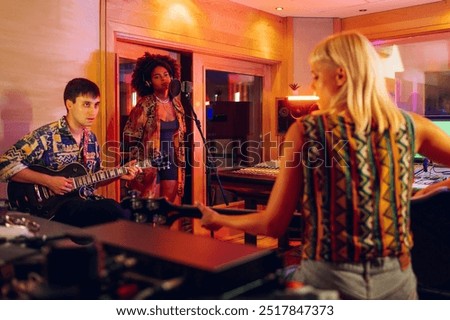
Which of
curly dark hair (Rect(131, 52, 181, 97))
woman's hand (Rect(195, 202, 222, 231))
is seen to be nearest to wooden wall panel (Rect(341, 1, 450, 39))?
curly dark hair (Rect(131, 52, 181, 97))

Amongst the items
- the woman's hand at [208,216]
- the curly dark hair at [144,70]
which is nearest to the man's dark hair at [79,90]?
the curly dark hair at [144,70]

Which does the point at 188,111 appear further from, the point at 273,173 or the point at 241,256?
the point at 241,256

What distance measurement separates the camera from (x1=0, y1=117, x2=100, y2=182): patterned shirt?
3.04 m

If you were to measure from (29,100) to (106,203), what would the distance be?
3.83ft

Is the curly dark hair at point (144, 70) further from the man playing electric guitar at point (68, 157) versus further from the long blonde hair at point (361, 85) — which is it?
the long blonde hair at point (361, 85)

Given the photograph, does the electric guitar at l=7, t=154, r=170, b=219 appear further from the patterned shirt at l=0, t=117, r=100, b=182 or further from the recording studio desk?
the recording studio desk

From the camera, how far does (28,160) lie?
307 cm

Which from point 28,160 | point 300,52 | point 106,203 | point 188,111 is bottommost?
point 106,203

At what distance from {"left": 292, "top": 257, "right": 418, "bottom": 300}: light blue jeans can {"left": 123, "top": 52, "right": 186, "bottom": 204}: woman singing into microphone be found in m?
2.85

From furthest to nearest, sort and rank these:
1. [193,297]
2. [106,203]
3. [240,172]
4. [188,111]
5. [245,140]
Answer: [245,140] < [188,111] < [240,172] < [106,203] < [193,297]

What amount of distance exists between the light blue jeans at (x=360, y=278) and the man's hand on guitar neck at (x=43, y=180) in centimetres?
203

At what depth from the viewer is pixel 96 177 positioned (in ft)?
10.5

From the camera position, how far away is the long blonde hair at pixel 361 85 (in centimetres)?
135
